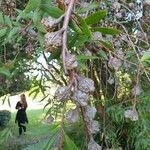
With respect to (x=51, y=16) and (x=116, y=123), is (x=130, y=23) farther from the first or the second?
(x=51, y=16)

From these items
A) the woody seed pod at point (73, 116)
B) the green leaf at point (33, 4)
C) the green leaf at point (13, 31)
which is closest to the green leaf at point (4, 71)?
the green leaf at point (13, 31)

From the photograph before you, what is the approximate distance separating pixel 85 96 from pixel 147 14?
2040mm

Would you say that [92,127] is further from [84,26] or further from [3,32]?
[3,32]

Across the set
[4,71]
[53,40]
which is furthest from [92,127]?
[4,71]

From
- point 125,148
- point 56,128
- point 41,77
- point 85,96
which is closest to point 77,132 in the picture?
point 125,148

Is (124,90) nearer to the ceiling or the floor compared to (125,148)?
nearer to the ceiling

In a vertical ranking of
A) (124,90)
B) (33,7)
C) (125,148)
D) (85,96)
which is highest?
(33,7)

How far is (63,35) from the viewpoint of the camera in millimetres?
497

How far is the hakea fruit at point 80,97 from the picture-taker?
1.62 feet

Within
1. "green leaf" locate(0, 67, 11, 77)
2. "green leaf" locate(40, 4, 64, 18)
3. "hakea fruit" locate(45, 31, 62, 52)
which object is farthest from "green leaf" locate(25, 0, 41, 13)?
"green leaf" locate(0, 67, 11, 77)

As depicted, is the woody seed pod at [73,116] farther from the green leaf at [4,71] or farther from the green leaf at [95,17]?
the green leaf at [4,71]

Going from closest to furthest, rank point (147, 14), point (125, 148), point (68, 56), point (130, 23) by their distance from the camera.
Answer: point (68, 56) → point (147, 14) → point (130, 23) → point (125, 148)

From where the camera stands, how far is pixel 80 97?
0.50m

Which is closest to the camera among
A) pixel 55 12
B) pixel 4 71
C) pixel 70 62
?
pixel 70 62
